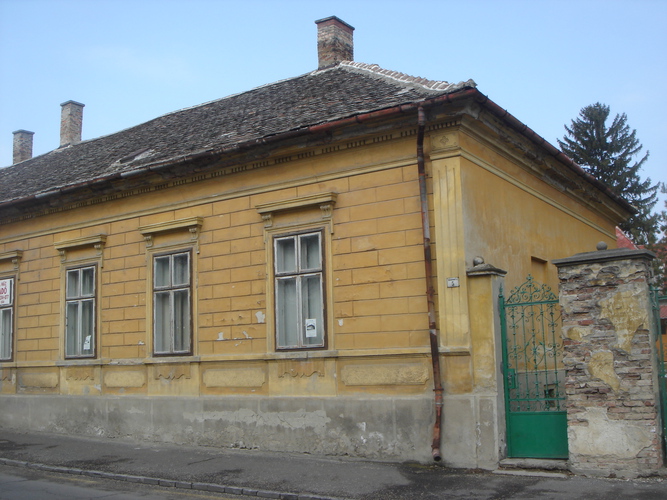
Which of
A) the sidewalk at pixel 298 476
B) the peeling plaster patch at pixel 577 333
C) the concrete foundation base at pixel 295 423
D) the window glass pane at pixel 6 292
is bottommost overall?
the sidewalk at pixel 298 476

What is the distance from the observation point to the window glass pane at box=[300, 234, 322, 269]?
10.6 metres

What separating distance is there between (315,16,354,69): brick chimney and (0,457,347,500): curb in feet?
29.3

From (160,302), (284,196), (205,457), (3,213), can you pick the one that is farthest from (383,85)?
(3,213)

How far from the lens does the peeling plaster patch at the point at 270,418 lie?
397 inches

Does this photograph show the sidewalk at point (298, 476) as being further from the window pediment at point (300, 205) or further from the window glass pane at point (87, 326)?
the window pediment at point (300, 205)

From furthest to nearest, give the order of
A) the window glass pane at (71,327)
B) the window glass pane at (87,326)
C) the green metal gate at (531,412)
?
the window glass pane at (71,327), the window glass pane at (87,326), the green metal gate at (531,412)

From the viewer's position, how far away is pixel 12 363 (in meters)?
14.5

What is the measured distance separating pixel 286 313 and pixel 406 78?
4.21m

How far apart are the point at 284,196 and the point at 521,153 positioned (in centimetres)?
379

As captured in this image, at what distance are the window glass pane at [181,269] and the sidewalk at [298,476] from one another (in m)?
A: 2.71

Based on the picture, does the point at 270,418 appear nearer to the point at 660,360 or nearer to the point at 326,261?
the point at 326,261

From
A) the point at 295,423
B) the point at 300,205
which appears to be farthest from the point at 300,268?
the point at 295,423

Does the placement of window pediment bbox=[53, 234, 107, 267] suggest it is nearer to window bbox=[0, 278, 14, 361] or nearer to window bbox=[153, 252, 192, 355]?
window bbox=[153, 252, 192, 355]

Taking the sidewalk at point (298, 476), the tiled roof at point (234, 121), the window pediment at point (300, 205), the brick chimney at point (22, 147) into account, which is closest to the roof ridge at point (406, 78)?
the tiled roof at point (234, 121)
